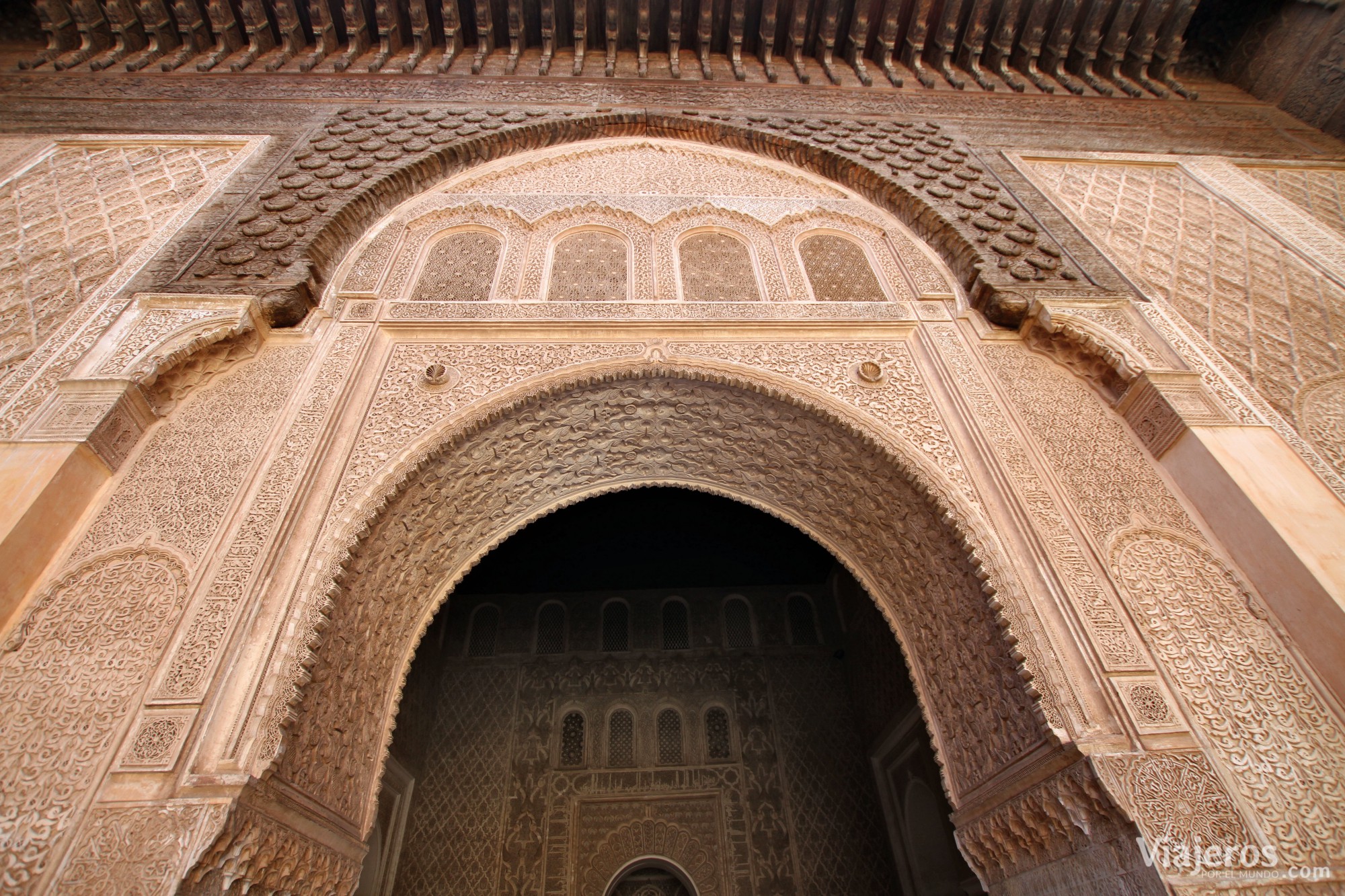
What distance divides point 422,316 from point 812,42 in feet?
11.7

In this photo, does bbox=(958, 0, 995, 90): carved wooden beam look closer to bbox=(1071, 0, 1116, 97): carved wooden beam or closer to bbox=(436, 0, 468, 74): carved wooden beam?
bbox=(1071, 0, 1116, 97): carved wooden beam

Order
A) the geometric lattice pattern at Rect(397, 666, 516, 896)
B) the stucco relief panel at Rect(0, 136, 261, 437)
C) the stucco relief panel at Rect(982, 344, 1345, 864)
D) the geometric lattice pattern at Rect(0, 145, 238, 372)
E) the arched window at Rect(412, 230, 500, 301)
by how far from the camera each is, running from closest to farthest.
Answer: the stucco relief panel at Rect(982, 344, 1345, 864) < the stucco relief panel at Rect(0, 136, 261, 437) < the geometric lattice pattern at Rect(0, 145, 238, 372) < the arched window at Rect(412, 230, 500, 301) < the geometric lattice pattern at Rect(397, 666, 516, 896)

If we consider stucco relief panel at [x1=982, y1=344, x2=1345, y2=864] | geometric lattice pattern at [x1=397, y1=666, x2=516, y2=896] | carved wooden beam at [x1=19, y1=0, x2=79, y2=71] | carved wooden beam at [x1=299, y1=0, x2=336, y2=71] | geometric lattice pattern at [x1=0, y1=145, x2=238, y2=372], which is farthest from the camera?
carved wooden beam at [x1=299, y1=0, x2=336, y2=71]

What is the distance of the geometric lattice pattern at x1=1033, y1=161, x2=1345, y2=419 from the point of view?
2.77 m

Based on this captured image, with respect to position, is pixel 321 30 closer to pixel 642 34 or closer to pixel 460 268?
pixel 642 34

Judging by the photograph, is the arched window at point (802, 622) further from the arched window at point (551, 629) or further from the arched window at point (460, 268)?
the arched window at point (460, 268)

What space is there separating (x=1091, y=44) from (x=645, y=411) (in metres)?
4.27

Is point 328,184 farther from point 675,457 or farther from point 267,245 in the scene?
point 675,457

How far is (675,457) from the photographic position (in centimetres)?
300

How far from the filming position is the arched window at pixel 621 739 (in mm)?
4184

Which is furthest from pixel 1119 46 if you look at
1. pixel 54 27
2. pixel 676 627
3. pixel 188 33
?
pixel 54 27

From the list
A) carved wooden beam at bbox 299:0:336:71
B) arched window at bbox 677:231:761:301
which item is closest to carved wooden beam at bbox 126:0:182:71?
carved wooden beam at bbox 299:0:336:71

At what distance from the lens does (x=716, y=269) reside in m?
3.23

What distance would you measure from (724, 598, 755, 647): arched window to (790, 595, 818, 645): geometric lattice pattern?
0.30 m
